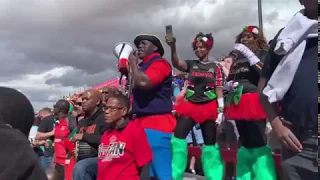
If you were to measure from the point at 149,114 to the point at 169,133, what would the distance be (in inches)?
8.8

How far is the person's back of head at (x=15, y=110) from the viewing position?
1.70 metres

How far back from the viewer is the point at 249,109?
149 inches

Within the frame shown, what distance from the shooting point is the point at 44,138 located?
776 centimetres

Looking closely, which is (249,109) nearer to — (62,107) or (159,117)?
(159,117)

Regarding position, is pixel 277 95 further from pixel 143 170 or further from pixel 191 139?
pixel 191 139

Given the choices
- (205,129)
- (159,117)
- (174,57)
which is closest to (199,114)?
(205,129)

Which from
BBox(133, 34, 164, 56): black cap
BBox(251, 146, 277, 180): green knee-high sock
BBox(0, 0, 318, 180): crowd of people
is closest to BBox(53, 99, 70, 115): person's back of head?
BBox(0, 0, 318, 180): crowd of people

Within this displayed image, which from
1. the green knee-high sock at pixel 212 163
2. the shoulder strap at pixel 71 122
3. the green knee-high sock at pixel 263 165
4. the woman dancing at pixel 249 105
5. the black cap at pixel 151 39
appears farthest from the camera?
the shoulder strap at pixel 71 122

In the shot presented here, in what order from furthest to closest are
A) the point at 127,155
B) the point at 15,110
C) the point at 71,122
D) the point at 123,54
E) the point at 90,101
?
1. the point at 71,122
2. the point at 90,101
3. the point at 123,54
4. the point at 127,155
5. the point at 15,110

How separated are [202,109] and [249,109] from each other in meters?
0.85

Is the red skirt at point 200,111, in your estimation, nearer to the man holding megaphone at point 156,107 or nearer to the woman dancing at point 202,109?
the woman dancing at point 202,109

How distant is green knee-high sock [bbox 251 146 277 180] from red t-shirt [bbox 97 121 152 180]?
0.78 metres

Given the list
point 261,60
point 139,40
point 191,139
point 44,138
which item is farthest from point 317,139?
point 44,138

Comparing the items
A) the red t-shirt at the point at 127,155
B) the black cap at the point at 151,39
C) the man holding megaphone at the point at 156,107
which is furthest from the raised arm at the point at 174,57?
the red t-shirt at the point at 127,155
